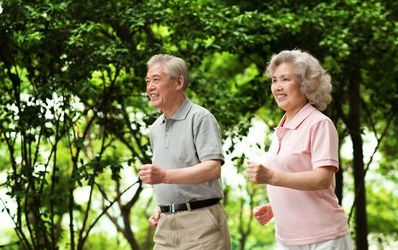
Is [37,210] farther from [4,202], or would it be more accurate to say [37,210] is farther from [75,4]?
[75,4]

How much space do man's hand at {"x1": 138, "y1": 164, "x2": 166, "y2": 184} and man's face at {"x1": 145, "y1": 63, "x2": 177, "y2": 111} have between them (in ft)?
1.87

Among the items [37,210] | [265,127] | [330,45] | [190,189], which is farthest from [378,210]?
[190,189]

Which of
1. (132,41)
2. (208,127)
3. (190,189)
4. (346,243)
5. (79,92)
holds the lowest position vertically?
(346,243)

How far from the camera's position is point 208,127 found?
402 cm

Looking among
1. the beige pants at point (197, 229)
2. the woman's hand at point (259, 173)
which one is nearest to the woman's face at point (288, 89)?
the woman's hand at point (259, 173)

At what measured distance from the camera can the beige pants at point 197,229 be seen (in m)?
4.10

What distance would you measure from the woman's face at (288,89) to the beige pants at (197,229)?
2.65 ft

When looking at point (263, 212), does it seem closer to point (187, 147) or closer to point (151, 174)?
point (187, 147)

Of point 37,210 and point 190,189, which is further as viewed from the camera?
point 37,210

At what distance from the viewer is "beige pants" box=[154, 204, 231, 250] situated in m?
4.10

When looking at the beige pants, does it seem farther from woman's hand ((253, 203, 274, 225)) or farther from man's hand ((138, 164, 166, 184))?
man's hand ((138, 164, 166, 184))

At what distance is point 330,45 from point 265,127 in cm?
555

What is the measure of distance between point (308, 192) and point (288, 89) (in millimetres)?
470

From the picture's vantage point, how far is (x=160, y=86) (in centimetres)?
411
